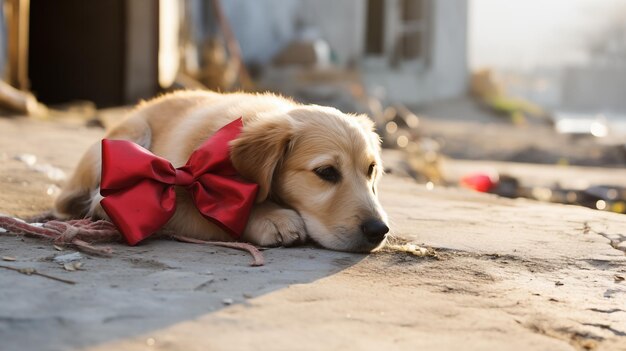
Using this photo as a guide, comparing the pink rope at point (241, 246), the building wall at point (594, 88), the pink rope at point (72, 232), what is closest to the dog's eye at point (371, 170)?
the pink rope at point (241, 246)

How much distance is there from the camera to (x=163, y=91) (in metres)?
11.5

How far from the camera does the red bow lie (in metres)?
3.42

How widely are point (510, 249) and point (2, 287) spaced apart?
7.26ft

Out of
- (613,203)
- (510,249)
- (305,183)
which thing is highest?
(305,183)

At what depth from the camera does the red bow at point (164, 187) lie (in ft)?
11.2

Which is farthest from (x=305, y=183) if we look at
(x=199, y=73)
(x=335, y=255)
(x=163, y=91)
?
(x=199, y=73)

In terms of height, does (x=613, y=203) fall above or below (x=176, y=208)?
below

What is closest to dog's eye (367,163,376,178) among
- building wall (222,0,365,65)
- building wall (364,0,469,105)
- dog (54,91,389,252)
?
dog (54,91,389,252)

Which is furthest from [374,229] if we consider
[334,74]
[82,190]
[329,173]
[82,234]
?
[334,74]

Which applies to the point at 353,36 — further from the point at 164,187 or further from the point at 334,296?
the point at 334,296

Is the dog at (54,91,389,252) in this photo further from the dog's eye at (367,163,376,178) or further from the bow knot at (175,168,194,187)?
the bow knot at (175,168,194,187)

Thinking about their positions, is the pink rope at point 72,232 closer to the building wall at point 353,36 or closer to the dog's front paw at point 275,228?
the dog's front paw at point 275,228

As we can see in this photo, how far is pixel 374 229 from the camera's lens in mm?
3338

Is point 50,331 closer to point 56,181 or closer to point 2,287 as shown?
point 2,287
